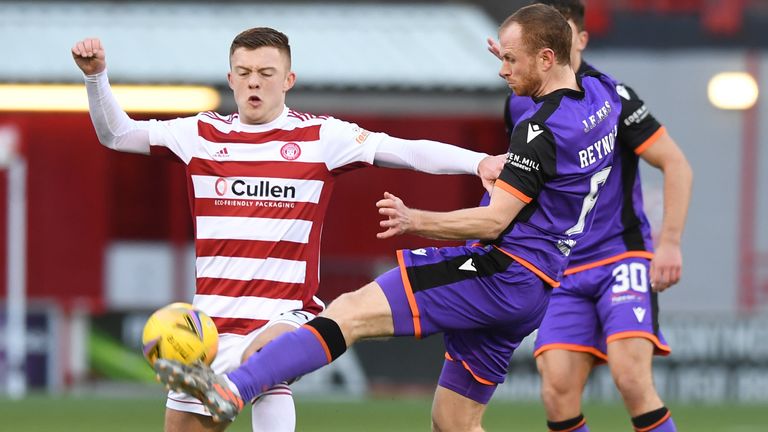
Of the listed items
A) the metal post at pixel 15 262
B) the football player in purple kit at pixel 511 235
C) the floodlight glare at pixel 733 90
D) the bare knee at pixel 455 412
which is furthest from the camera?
→ the floodlight glare at pixel 733 90

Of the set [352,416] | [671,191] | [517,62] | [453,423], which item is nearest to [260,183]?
[517,62]

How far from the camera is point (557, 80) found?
6.56 m

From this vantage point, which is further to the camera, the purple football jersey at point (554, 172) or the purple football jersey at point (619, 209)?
the purple football jersey at point (619, 209)

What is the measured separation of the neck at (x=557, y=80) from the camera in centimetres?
654

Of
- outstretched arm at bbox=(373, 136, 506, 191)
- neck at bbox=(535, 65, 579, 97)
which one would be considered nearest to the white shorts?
outstretched arm at bbox=(373, 136, 506, 191)

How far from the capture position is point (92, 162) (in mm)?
17734

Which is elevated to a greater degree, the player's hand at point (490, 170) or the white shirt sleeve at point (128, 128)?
the white shirt sleeve at point (128, 128)

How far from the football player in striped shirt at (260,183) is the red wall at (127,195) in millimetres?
10755

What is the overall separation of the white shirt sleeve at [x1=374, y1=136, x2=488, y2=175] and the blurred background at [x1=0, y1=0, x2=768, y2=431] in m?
9.18

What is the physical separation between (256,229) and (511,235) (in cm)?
107

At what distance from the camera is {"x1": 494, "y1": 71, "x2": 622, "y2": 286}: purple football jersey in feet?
20.7

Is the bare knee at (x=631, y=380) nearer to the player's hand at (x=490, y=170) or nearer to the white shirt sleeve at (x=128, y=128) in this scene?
the player's hand at (x=490, y=170)

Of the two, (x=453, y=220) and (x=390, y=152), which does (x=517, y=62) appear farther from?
(x=453, y=220)

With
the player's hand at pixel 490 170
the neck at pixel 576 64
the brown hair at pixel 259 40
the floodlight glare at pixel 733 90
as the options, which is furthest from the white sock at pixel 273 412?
the floodlight glare at pixel 733 90
